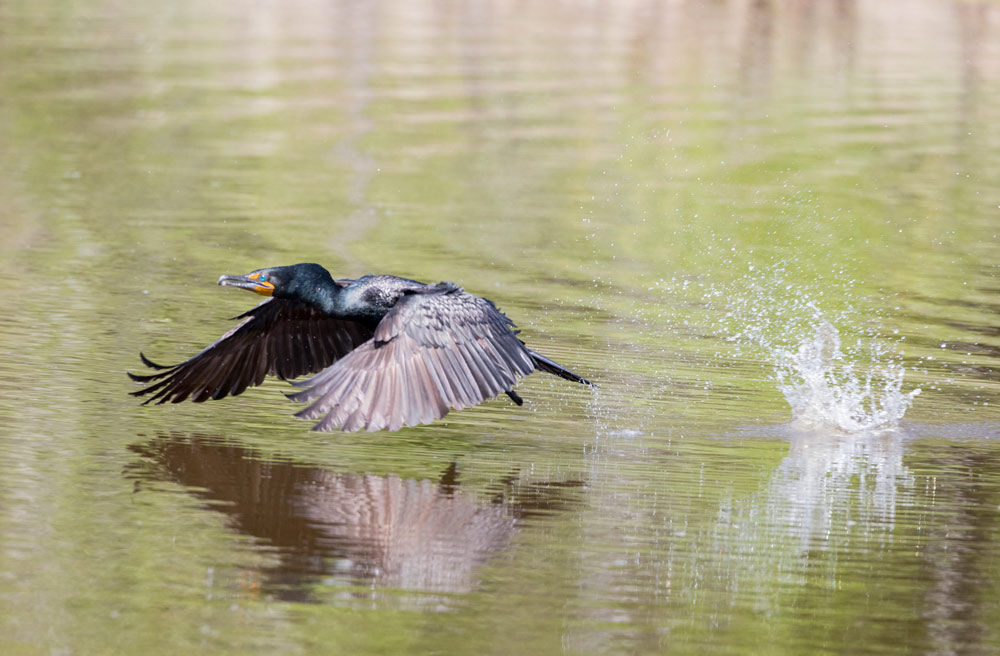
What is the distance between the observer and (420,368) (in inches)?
291

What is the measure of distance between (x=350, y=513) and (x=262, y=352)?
201cm

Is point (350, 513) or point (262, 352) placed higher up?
point (262, 352)

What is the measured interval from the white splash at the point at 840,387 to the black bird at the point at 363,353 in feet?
4.88

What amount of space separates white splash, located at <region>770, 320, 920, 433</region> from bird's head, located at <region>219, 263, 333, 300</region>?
3065mm

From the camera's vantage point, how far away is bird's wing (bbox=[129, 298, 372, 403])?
27.5ft

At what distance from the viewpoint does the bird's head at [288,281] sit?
26.0 ft

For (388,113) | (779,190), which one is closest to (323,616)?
(779,190)

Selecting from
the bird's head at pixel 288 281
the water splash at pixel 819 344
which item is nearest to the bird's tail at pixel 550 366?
the bird's head at pixel 288 281

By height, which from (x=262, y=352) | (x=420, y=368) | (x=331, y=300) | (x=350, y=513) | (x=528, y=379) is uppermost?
(x=331, y=300)

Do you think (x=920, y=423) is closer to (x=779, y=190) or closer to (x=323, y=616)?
(x=323, y=616)

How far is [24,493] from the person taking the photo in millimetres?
6738

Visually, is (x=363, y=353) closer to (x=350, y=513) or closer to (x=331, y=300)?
(x=331, y=300)

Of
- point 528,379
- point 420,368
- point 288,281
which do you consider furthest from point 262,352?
point 528,379

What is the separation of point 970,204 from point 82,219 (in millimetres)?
10203
